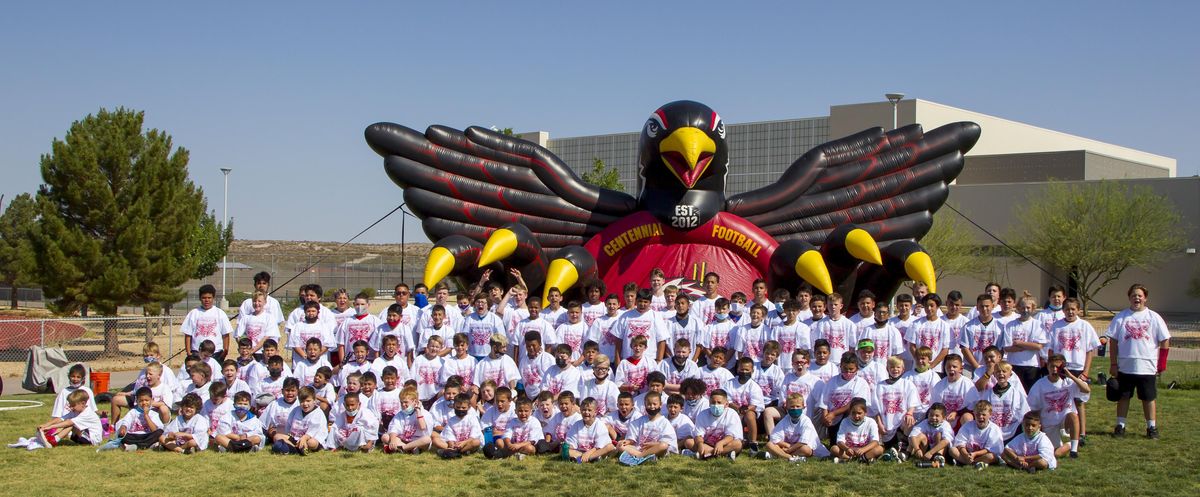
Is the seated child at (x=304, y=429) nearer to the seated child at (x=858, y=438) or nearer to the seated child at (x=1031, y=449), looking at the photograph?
the seated child at (x=858, y=438)

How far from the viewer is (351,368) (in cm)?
900

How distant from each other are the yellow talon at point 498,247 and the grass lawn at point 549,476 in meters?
3.30

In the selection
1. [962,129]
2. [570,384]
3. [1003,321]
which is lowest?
[570,384]

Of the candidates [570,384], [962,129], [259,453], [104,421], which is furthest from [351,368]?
Answer: [962,129]

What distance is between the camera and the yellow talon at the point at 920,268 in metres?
11.0

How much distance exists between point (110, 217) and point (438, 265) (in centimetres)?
1012

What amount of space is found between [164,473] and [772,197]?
25.4 feet

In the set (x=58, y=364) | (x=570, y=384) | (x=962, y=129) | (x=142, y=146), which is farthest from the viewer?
(x=142, y=146)

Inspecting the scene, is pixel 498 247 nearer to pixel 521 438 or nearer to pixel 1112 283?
pixel 521 438

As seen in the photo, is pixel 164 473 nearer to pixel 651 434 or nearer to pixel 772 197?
pixel 651 434

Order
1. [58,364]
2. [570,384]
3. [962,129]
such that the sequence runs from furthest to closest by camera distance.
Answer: [962,129], [58,364], [570,384]

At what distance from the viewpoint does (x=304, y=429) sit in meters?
8.43

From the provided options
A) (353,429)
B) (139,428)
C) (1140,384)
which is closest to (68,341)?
(139,428)

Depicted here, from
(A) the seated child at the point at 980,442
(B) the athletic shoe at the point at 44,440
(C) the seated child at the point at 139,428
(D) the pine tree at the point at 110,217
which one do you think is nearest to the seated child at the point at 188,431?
(C) the seated child at the point at 139,428
